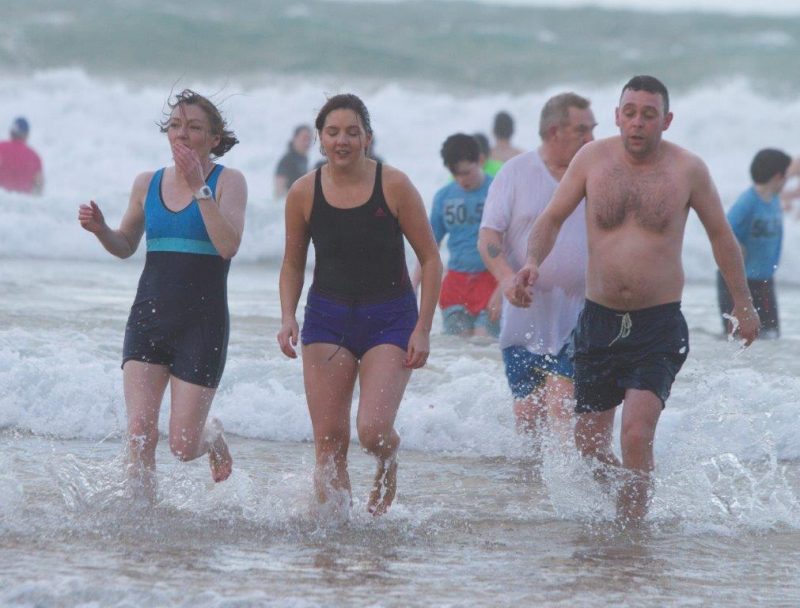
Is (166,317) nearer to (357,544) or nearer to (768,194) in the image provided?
(357,544)

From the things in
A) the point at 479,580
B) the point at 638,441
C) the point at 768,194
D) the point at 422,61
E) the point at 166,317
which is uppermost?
the point at 422,61

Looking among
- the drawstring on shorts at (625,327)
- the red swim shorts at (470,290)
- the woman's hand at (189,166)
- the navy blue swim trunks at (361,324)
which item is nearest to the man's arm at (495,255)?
the drawstring on shorts at (625,327)

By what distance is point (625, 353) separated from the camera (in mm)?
5629

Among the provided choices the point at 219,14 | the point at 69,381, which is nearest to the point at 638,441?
the point at 69,381

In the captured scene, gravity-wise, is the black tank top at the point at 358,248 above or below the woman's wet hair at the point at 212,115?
below

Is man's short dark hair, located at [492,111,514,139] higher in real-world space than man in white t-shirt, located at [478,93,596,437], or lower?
higher

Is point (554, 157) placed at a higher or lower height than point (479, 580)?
higher

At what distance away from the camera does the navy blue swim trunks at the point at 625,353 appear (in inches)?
219

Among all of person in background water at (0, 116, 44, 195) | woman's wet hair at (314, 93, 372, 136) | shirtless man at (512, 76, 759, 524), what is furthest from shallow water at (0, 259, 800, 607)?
person in background water at (0, 116, 44, 195)

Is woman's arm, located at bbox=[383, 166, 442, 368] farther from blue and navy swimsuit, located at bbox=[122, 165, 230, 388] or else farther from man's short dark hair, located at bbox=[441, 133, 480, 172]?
A: man's short dark hair, located at bbox=[441, 133, 480, 172]

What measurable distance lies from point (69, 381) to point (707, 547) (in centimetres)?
426

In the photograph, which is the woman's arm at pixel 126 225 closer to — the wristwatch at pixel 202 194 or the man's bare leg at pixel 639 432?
the wristwatch at pixel 202 194

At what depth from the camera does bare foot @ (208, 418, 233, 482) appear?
5984mm

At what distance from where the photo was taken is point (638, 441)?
546 centimetres
